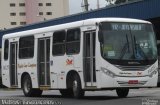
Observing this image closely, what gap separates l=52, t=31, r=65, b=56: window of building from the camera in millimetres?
21781

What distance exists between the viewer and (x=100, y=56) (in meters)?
19.3

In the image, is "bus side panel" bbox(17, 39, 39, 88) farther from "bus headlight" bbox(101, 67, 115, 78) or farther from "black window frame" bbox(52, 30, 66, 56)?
"bus headlight" bbox(101, 67, 115, 78)

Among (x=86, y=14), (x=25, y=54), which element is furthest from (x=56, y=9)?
(x=25, y=54)

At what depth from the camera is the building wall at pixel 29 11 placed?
141m

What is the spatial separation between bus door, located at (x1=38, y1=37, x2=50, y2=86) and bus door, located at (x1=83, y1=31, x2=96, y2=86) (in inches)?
125

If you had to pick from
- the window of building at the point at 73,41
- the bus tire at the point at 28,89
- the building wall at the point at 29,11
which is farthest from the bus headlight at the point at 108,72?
the building wall at the point at 29,11

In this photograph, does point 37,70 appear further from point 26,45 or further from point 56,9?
point 56,9

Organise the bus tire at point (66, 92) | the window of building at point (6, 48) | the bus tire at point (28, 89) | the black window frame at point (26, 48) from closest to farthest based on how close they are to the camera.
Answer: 1. the bus tire at point (66, 92)
2. the black window frame at point (26, 48)
3. the bus tire at point (28, 89)
4. the window of building at point (6, 48)

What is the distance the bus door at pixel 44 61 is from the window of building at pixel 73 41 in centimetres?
177

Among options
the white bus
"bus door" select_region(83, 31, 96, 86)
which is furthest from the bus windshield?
"bus door" select_region(83, 31, 96, 86)

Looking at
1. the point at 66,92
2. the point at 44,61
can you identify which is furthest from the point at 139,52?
the point at 66,92

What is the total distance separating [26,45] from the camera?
25078 millimetres

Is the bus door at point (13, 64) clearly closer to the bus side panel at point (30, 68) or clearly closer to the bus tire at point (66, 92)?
the bus side panel at point (30, 68)

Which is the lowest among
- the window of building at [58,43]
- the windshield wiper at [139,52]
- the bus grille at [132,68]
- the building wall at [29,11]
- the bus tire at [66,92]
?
the bus tire at [66,92]
